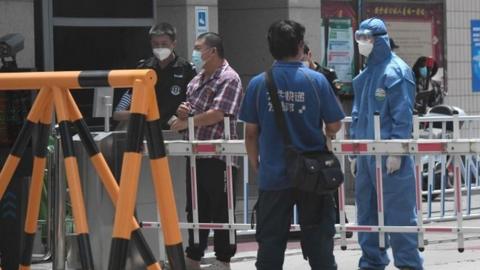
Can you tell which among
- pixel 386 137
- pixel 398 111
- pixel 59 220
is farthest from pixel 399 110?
pixel 59 220

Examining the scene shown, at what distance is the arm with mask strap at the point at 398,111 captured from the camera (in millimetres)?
8742

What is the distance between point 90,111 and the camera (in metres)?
13.8

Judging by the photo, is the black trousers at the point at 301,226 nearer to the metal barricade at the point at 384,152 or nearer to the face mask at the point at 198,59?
the metal barricade at the point at 384,152

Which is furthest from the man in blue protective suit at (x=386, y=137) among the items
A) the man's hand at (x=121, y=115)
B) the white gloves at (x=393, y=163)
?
the man's hand at (x=121, y=115)

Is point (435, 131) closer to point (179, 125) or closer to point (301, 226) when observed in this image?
point (179, 125)

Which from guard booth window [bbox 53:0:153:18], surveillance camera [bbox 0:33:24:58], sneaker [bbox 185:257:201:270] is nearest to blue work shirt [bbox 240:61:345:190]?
sneaker [bbox 185:257:201:270]

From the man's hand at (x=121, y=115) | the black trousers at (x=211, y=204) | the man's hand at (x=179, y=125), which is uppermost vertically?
the man's hand at (x=121, y=115)

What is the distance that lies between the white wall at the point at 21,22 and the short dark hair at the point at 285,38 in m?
6.07

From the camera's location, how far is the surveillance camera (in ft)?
38.2

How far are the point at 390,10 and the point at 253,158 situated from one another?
10613 mm

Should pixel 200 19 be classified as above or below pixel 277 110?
above

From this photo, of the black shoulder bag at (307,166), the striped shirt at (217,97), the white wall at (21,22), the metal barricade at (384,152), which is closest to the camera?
the black shoulder bag at (307,166)

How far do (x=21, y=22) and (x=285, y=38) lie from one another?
246 inches

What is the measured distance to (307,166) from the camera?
7023mm
